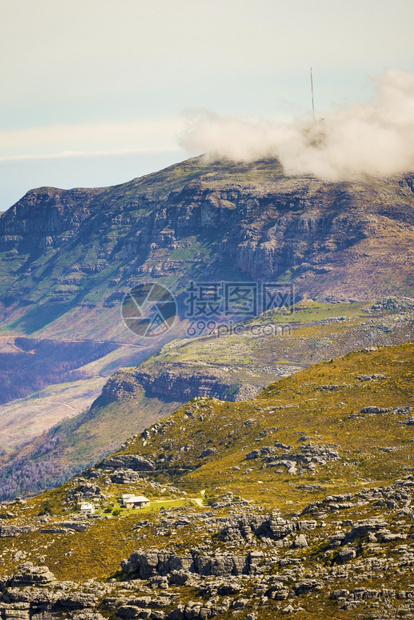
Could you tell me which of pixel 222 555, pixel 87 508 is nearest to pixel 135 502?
pixel 87 508

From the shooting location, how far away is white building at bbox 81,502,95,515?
6935 inches

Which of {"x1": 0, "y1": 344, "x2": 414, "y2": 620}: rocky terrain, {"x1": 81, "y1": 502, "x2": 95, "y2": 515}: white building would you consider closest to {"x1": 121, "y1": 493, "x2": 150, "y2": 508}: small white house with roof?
{"x1": 0, "y1": 344, "x2": 414, "y2": 620}: rocky terrain

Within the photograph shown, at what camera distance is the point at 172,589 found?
134m

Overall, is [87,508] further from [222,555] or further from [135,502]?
[222,555]

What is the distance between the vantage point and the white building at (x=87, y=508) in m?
176

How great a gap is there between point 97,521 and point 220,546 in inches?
1256

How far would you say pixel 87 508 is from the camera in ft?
586

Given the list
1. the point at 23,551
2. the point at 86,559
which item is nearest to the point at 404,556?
the point at 86,559

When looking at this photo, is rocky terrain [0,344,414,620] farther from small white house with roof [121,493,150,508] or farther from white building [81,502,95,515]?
small white house with roof [121,493,150,508]

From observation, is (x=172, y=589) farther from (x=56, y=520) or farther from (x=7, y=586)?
(x=56, y=520)

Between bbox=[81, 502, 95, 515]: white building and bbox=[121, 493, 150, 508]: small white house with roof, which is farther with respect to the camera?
bbox=[121, 493, 150, 508]: small white house with roof

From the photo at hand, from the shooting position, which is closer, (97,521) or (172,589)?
(172,589)

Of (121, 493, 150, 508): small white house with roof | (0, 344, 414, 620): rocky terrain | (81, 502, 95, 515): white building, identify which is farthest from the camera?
(121, 493, 150, 508): small white house with roof

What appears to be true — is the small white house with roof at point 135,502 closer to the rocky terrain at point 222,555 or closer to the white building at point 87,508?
the rocky terrain at point 222,555
